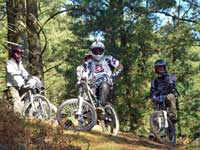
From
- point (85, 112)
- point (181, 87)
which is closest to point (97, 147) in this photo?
point (85, 112)

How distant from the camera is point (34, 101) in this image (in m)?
10.1

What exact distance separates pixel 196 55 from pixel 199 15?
240 inches

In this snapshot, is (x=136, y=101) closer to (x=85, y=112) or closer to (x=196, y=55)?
(x=196, y=55)

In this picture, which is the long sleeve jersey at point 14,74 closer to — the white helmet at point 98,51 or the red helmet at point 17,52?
the red helmet at point 17,52

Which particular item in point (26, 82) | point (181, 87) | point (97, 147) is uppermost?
point (181, 87)

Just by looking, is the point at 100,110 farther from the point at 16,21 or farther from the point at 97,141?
the point at 16,21

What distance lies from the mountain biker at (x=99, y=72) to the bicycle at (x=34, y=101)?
3.65ft

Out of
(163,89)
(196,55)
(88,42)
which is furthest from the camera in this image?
(196,55)

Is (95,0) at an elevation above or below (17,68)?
above

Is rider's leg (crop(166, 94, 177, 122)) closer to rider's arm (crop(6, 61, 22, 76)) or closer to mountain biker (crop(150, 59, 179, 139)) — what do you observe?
mountain biker (crop(150, 59, 179, 139))

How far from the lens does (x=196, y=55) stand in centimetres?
2575

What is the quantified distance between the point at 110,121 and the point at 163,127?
1.30 m

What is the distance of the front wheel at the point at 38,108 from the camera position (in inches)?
394

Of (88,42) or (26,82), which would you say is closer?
(26,82)
